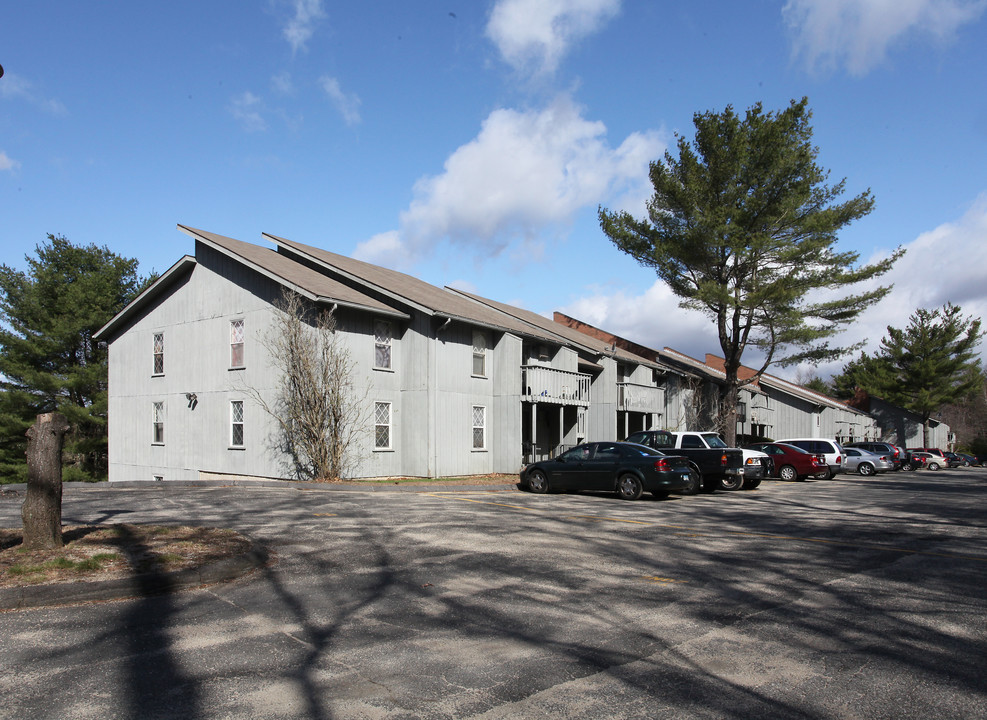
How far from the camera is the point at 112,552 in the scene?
8594 millimetres

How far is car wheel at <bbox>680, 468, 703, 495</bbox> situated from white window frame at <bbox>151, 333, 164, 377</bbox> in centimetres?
1899

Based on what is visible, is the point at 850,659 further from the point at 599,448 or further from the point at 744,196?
the point at 744,196

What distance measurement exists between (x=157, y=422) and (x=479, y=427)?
11817mm

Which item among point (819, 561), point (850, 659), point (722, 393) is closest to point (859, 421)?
point (722, 393)

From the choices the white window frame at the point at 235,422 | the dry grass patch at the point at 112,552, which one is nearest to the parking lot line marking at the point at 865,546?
the dry grass patch at the point at 112,552

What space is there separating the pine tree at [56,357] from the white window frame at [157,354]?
1304 cm

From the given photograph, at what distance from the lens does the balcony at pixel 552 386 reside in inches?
1035

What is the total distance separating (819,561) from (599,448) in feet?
30.4

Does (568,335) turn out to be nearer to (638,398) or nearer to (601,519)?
(638,398)

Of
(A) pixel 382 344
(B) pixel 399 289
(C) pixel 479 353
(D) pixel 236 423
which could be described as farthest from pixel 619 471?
(D) pixel 236 423

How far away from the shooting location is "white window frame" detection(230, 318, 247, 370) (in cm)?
2303

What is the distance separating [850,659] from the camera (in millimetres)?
5527

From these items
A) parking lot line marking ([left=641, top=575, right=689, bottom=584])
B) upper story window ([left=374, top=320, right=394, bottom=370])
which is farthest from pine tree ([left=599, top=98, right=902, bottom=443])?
parking lot line marking ([left=641, top=575, right=689, bottom=584])

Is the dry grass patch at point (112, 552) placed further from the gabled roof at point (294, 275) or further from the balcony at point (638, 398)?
the balcony at point (638, 398)
